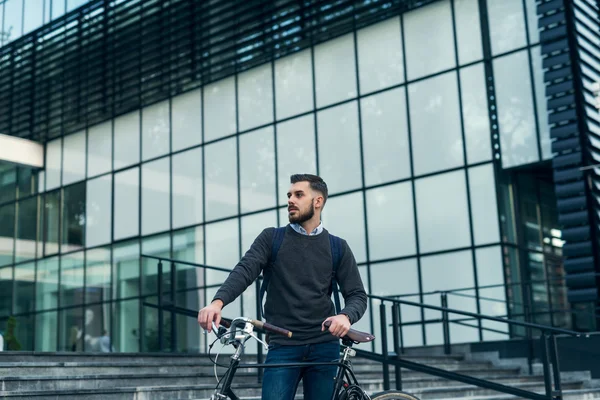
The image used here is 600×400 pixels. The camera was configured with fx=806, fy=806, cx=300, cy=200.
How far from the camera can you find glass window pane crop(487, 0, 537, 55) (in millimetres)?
15555

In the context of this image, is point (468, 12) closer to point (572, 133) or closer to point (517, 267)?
point (572, 133)

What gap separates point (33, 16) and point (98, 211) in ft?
20.4

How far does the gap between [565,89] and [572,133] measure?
2.70 feet

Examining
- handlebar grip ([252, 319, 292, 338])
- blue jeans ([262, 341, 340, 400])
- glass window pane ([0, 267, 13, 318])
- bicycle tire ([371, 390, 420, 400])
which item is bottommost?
bicycle tire ([371, 390, 420, 400])

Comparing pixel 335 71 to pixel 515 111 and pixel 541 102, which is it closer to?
pixel 515 111

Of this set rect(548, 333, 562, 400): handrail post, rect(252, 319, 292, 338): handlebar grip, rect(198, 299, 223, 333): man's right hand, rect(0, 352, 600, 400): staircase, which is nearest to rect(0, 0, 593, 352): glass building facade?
rect(0, 352, 600, 400): staircase

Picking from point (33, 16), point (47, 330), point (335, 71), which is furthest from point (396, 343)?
point (33, 16)

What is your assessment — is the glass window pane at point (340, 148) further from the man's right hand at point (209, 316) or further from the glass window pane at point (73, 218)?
the man's right hand at point (209, 316)

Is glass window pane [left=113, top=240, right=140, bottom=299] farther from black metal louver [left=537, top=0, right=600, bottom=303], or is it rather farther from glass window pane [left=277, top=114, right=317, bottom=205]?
black metal louver [left=537, top=0, right=600, bottom=303]

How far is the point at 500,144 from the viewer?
15477 mm

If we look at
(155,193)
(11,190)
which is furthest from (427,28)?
(11,190)

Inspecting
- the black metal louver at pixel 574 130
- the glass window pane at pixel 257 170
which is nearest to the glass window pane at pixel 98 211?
the glass window pane at pixel 257 170

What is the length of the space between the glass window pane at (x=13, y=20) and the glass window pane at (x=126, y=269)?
7.51m

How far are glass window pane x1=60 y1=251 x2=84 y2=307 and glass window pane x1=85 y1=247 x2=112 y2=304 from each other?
0.28 metres
